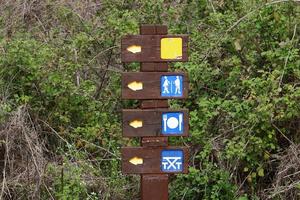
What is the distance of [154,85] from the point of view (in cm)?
459

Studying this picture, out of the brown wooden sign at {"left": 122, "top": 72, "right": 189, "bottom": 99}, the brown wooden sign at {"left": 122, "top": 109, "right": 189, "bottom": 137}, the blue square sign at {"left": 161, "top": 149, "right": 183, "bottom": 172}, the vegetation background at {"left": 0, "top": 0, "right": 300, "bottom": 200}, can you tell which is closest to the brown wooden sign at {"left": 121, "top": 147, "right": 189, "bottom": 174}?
the blue square sign at {"left": 161, "top": 149, "right": 183, "bottom": 172}

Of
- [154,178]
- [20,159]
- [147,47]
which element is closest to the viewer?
[147,47]

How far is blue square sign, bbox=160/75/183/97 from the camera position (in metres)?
4.61

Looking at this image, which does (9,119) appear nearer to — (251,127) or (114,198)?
(114,198)

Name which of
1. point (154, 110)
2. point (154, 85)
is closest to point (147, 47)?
point (154, 85)

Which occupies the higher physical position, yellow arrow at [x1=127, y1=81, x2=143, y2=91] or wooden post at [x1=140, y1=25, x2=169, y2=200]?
yellow arrow at [x1=127, y1=81, x2=143, y2=91]

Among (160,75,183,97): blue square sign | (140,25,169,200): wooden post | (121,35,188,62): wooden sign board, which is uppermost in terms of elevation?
(121,35,188,62): wooden sign board

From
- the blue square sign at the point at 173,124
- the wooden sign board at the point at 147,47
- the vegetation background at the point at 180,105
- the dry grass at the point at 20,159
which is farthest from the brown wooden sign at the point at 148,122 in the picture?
the dry grass at the point at 20,159

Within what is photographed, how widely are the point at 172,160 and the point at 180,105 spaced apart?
6.08 ft

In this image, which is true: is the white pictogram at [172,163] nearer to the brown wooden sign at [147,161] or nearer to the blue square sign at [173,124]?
the brown wooden sign at [147,161]

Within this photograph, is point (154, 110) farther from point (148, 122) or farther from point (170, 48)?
point (170, 48)

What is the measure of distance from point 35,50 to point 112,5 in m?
1.64

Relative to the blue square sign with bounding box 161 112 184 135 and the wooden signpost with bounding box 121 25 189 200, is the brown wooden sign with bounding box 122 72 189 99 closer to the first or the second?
the wooden signpost with bounding box 121 25 189 200

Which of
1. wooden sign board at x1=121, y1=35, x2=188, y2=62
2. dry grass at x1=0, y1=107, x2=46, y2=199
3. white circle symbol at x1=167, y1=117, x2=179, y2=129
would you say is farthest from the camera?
dry grass at x1=0, y1=107, x2=46, y2=199
